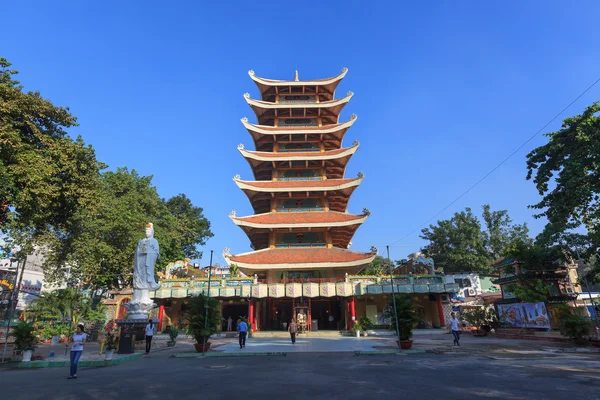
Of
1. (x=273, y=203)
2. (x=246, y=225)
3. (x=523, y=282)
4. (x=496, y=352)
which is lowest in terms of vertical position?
(x=496, y=352)

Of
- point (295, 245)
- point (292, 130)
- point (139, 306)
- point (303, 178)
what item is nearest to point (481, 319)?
point (295, 245)

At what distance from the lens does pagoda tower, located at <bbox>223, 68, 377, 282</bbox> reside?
2812 centimetres

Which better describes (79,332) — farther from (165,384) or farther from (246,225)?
(246,225)

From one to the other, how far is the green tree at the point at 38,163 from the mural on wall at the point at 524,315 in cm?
2588

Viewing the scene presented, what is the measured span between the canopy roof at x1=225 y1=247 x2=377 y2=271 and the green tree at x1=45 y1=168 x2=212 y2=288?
10.9 metres

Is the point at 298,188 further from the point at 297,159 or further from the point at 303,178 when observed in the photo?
the point at 297,159

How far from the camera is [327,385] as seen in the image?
7.80 m

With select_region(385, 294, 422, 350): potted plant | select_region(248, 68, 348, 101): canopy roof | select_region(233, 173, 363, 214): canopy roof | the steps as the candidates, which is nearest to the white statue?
the steps

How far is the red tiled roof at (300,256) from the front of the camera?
1074 inches

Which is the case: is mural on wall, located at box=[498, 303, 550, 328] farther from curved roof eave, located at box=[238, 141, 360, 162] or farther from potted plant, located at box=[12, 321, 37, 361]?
potted plant, located at box=[12, 321, 37, 361]

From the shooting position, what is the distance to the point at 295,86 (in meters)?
37.6

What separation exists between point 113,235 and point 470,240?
1733 inches

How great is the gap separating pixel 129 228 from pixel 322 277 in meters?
18.2

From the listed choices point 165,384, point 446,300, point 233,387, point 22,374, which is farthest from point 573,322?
point 22,374
